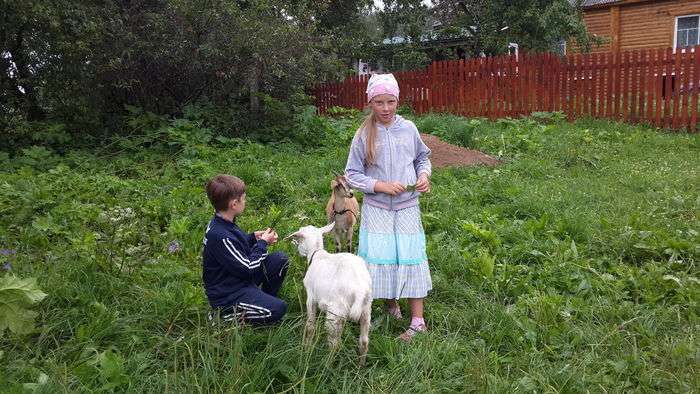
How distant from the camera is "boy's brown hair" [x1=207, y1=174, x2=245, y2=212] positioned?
10.3ft

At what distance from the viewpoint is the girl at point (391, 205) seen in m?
3.44

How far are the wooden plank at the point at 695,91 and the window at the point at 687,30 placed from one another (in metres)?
12.0

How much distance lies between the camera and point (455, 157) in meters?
8.33

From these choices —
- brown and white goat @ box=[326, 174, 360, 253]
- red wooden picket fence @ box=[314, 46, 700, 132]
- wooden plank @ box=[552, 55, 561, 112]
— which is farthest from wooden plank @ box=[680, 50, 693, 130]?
brown and white goat @ box=[326, 174, 360, 253]

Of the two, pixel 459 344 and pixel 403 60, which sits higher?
pixel 403 60

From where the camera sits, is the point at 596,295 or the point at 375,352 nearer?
the point at 375,352

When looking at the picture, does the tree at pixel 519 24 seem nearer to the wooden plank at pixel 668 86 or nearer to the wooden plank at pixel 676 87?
the wooden plank at pixel 668 86

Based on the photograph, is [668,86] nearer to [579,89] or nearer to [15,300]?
[579,89]

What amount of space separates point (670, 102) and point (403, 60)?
33.2ft

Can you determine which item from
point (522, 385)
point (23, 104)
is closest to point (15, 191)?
point (23, 104)

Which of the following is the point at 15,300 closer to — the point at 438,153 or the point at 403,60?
the point at 438,153

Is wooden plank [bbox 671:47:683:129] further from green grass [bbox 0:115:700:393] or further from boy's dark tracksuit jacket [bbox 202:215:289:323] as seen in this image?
boy's dark tracksuit jacket [bbox 202:215:289:323]

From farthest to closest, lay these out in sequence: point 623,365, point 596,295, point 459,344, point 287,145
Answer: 1. point 287,145
2. point 596,295
3. point 459,344
4. point 623,365

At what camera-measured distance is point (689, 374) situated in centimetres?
274
